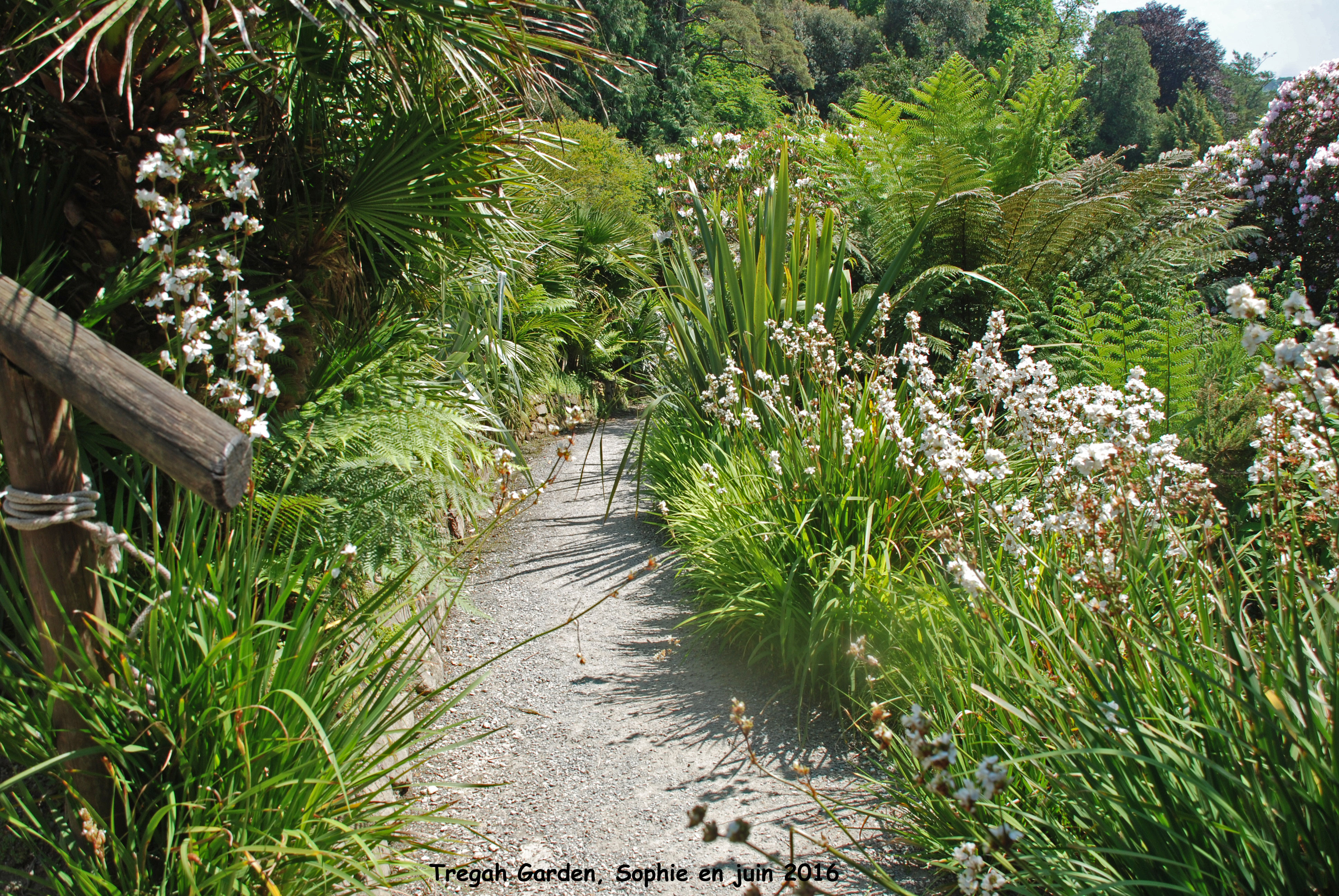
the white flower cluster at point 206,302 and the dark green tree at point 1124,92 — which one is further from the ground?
the dark green tree at point 1124,92

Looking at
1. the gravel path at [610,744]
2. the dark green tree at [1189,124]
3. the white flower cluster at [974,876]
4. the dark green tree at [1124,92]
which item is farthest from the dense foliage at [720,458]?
the dark green tree at [1124,92]

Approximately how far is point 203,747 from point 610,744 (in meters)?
1.36

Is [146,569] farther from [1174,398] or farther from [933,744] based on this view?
[1174,398]

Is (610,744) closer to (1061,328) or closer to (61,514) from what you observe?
(61,514)

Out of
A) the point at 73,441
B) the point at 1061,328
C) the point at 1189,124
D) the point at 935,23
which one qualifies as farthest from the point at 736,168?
the point at 935,23

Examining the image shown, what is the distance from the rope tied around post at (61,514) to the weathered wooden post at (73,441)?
0.04 metres

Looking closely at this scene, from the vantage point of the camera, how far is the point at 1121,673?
134 cm

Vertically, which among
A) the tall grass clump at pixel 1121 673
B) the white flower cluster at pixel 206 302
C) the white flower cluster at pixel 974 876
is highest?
the white flower cluster at pixel 206 302

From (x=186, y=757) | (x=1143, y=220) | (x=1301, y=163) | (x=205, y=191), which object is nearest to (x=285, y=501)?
(x=186, y=757)

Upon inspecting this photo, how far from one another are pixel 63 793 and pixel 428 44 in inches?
101

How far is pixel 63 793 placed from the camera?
1.69 meters

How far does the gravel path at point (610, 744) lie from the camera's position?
217cm

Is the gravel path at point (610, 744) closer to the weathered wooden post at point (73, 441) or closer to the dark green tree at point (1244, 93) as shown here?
the weathered wooden post at point (73, 441)

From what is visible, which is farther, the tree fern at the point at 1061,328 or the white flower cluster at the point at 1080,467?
the tree fern at the point at 1061,328
